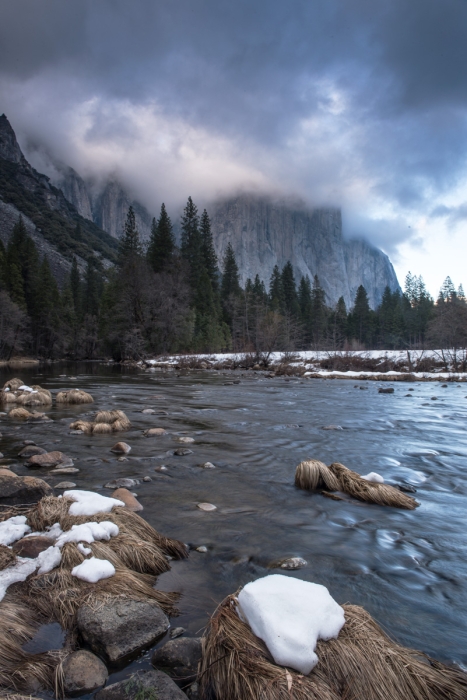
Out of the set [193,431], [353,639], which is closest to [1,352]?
[193,431]

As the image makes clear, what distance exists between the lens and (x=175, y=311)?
49312 mm

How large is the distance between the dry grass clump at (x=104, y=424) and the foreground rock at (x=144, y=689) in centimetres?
835

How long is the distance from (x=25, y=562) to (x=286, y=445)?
21.3 feet

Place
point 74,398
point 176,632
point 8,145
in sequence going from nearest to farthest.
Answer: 1. point 176,632
2. point 74,398
3. point 8,145

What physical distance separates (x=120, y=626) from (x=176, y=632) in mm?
444

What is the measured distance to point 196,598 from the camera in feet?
10.9

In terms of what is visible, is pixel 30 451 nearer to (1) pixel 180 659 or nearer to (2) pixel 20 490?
(2) pixel 20 490

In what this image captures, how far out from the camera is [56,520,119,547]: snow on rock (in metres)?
3.64

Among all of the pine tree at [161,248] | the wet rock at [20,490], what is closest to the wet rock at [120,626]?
the wet rock at [20,490]

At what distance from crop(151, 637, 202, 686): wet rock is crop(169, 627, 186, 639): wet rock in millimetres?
242

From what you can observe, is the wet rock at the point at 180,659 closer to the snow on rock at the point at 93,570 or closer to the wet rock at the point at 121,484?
the snow on rock at the point at 93,570

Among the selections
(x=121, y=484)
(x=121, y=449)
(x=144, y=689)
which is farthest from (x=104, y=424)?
(x=144, y=689)

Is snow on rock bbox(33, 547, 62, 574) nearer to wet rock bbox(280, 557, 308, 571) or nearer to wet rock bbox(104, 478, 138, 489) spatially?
wet rock bbox(280, 557, 308, 571)

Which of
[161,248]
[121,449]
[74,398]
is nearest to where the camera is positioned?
[121,449]
